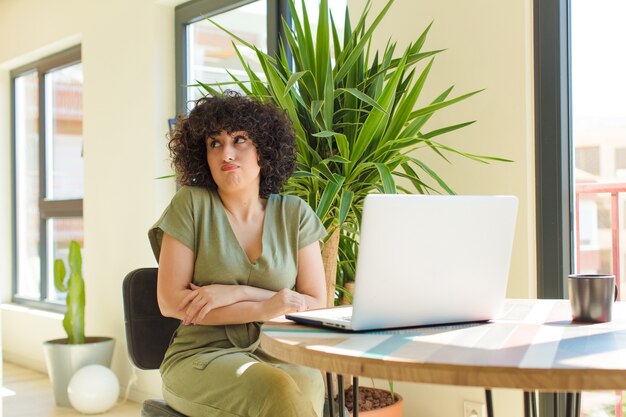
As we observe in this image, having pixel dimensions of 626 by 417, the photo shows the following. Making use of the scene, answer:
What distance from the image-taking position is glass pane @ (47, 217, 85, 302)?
561cm

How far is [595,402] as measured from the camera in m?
2.78

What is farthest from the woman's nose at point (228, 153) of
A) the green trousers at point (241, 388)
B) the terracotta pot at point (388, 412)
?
the terracotta pot at point (388, 412)

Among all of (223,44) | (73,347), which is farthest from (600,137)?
(73,347)

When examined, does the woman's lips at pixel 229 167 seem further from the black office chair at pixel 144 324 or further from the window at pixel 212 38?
the window at pixel 212 38

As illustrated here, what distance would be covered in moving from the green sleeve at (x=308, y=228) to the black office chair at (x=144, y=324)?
1.45 feet

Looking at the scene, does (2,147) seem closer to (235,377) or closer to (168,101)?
(168,101)

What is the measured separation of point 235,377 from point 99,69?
3.60 m

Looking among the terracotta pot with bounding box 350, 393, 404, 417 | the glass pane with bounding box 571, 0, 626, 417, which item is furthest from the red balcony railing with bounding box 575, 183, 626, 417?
the terracotta pot with bounding box 350, 393, 404, 417

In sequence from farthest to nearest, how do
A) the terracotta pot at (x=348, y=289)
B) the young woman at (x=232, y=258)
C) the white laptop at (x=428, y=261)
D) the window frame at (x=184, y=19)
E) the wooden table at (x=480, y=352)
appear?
the window frame at (x=184, y=19) → the terracotta pot at (x=348, y=289) → the young woman at (x=232, y=258) → the white laptop at (x=428, y=261) → the wooden table at (x=480, y=352)

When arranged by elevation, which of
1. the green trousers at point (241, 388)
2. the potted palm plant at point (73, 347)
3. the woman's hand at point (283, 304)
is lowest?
the potted palm plant at point (73, 347)

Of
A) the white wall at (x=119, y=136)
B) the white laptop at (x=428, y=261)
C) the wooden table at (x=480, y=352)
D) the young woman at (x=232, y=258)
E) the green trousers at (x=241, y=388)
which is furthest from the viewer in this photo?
the white wall at (x=119, y=136)

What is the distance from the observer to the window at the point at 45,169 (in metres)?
5.65

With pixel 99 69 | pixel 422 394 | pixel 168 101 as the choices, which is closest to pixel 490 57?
pixel 422 394

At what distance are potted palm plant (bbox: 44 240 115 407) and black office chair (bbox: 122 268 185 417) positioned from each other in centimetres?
251
